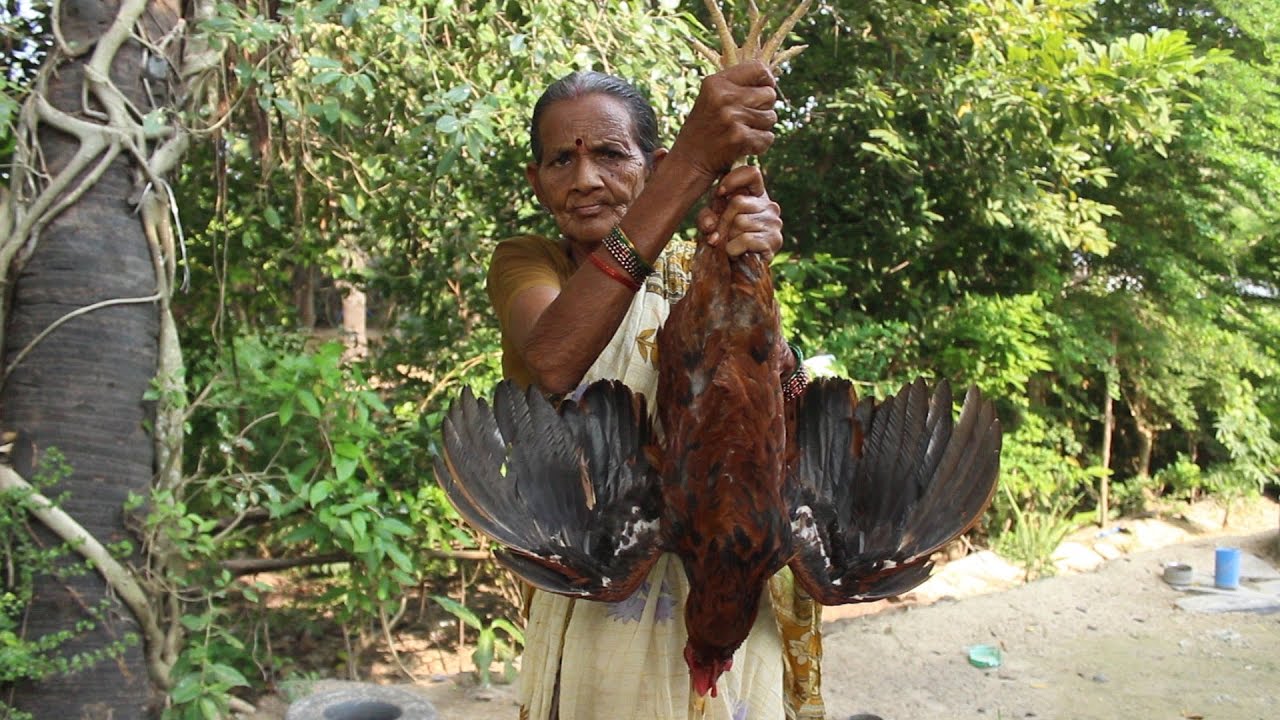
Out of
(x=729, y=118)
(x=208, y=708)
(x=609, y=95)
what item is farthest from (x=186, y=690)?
(x=729, y=118)

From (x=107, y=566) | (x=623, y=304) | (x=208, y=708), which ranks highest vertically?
(x=623, y=304)

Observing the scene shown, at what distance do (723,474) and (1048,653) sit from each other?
5.16 meters

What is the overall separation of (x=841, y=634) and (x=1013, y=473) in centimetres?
219

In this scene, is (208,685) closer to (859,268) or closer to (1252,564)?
(859,268)

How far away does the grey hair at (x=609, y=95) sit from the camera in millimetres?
1831

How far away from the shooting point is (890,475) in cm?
190

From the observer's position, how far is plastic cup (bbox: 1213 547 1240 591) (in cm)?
687

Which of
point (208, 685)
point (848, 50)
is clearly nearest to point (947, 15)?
point (848, 50)

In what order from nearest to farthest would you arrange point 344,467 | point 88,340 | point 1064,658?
point 88,340 → point 344,467 → point 1064,658

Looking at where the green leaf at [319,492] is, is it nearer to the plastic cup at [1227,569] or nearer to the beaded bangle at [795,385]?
the beaded bangle at [795,385]

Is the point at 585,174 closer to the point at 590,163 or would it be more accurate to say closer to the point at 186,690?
the point at 590,163

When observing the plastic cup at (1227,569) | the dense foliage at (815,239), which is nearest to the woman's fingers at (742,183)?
the dense foliage at (815,239)

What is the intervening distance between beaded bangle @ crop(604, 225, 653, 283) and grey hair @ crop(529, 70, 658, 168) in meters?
0.42

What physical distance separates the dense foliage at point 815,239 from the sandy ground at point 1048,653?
1.99 ft
